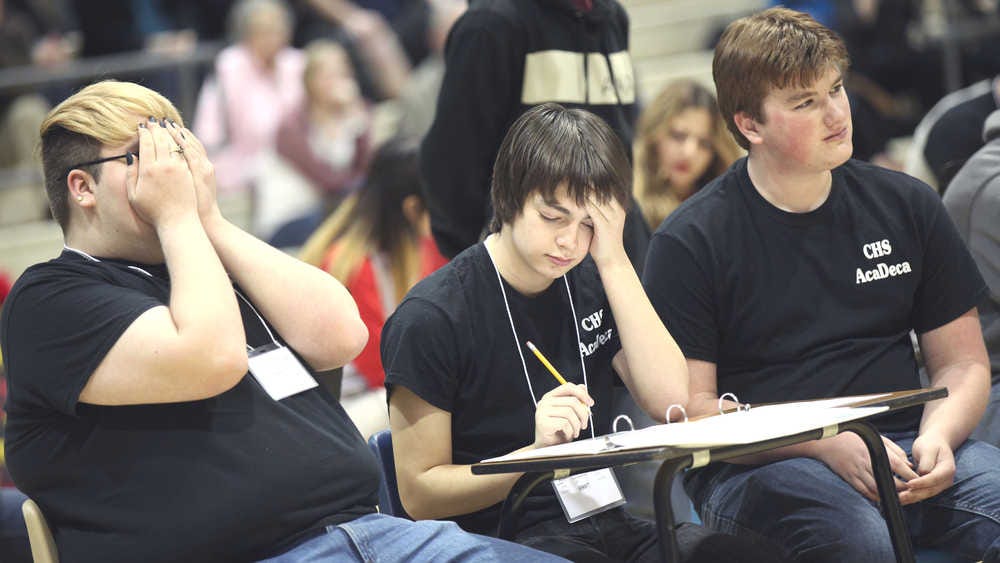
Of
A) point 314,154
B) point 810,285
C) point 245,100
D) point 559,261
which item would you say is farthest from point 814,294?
point 245,100

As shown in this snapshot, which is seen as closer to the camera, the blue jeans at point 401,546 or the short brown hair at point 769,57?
the blue jeans at point 401,546

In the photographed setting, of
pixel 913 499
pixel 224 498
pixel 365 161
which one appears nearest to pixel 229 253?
pixel 224 498

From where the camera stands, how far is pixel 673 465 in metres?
2.03

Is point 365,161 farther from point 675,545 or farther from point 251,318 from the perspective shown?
point 675,545

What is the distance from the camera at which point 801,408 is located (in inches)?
89.7

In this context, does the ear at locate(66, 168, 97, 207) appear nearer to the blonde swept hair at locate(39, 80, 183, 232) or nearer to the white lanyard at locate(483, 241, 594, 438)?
the blonde swept hair at locate(39, 80, 183, 232)

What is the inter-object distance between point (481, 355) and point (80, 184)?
0.79 meters

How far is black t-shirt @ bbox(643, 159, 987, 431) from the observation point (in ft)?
8.72

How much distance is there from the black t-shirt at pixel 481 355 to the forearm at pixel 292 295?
0.38ft

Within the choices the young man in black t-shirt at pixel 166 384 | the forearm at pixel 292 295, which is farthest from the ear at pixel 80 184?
the forearm at pixel 292 295

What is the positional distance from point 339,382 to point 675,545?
2.98 feet

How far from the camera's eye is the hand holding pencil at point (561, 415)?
7.28 feet

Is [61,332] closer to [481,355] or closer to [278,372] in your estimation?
[278,372]

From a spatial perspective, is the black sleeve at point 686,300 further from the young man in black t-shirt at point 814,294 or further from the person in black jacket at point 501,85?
the person in black jacket at point 501,85
